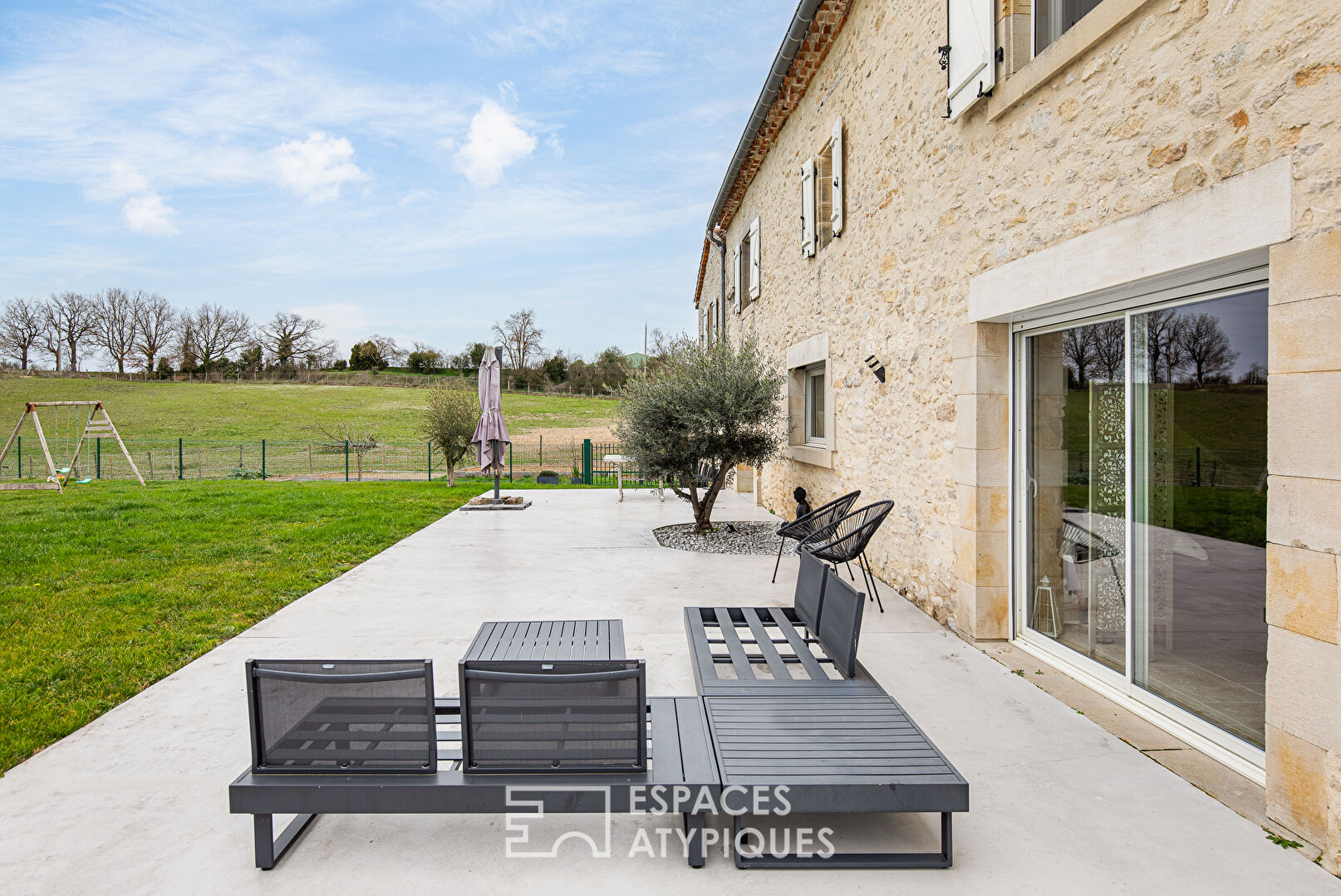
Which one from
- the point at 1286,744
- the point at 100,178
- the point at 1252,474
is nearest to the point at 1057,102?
the point at 1252,474

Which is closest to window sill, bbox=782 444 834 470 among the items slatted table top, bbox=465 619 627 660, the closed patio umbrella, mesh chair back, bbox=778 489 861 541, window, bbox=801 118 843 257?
mesh chair back, bbox=778 489 861 541

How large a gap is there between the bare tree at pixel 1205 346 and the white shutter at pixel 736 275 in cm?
1065

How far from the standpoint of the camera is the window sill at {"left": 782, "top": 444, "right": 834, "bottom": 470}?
7461 millimetres

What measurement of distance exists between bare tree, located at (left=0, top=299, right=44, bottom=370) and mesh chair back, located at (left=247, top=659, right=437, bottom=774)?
61.3 metres

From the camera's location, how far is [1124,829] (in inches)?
89.8

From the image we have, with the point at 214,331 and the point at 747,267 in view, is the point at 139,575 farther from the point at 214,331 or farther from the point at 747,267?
the point at 214,331

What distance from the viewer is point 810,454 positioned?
8250 millimetres

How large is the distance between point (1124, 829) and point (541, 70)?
848 inches

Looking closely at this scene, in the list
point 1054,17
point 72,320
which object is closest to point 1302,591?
point 1054,17

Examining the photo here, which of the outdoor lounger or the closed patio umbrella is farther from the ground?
the closed patio umbrella

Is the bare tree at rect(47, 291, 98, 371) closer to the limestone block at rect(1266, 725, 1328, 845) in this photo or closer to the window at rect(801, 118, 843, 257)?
the window at rect(801, 118, 843, 257)

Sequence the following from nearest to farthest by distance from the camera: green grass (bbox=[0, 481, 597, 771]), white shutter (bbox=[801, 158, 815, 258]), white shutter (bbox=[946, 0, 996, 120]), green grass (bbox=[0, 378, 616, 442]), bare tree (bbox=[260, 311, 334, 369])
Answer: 1. green grass (bbox=[0, 481, 597, 771])
2. white shutter (bbox=[946, 0, 996, 120])
3. white shutter (bbox=[801, 158, 815, 258])
4. green grass (bbox=[0, 378, 616, 442])
5. bare tree (bbox=[260, 311, 334, 369])

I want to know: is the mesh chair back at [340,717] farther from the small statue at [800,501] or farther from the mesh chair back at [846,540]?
the small statue at [800,501]

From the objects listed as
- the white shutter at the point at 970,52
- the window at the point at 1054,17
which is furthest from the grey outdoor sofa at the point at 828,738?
the window at the point at 1054,17
